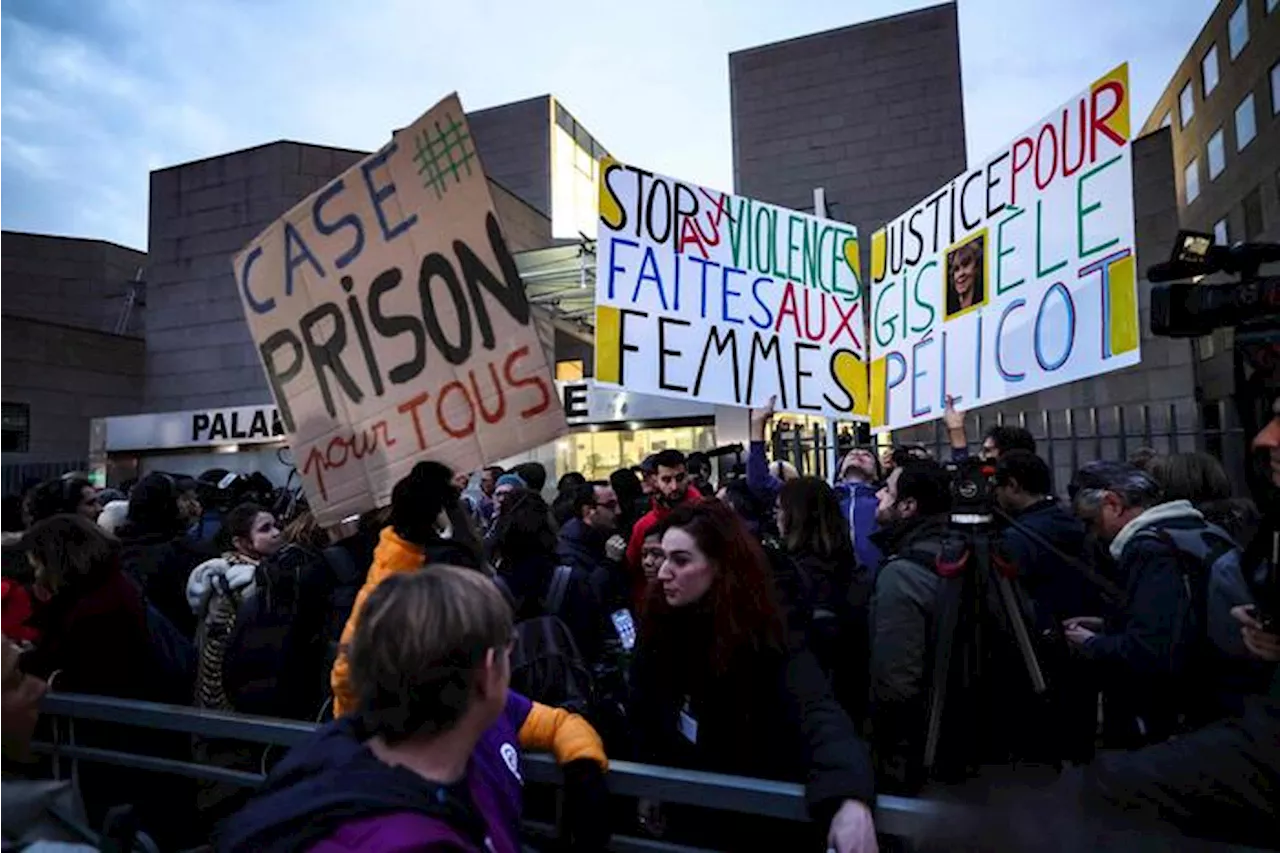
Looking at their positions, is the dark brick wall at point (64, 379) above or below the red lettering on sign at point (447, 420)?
above

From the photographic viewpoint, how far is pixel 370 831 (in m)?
1.11

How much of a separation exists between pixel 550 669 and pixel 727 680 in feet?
2.39

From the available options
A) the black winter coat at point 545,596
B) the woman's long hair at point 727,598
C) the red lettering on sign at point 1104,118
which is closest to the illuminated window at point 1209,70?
the red lettering on sign at point 1104,118

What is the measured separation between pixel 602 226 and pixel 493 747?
426 cm

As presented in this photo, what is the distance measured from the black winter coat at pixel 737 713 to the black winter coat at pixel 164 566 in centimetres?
309

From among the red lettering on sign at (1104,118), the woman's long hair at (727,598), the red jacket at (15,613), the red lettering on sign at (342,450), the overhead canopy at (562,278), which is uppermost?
the overhead canopy at (562,278)

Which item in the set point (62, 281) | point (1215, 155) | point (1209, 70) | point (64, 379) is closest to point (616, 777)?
point (64, 379)

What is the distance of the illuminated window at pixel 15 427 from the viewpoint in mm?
22516

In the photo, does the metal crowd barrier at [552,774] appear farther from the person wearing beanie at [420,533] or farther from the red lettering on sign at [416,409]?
the red lettering on sign at [416,409]

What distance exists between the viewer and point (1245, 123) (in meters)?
26.6

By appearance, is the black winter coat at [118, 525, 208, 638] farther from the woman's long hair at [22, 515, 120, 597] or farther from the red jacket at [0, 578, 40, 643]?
the woman's long hair at [22, 515, 120, 597]

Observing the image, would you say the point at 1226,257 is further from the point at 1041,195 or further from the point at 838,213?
the point at 838,213

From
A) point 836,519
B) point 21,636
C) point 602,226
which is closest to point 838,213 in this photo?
point 602,226

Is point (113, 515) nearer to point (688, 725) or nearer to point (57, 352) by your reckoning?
point (688, 725)
